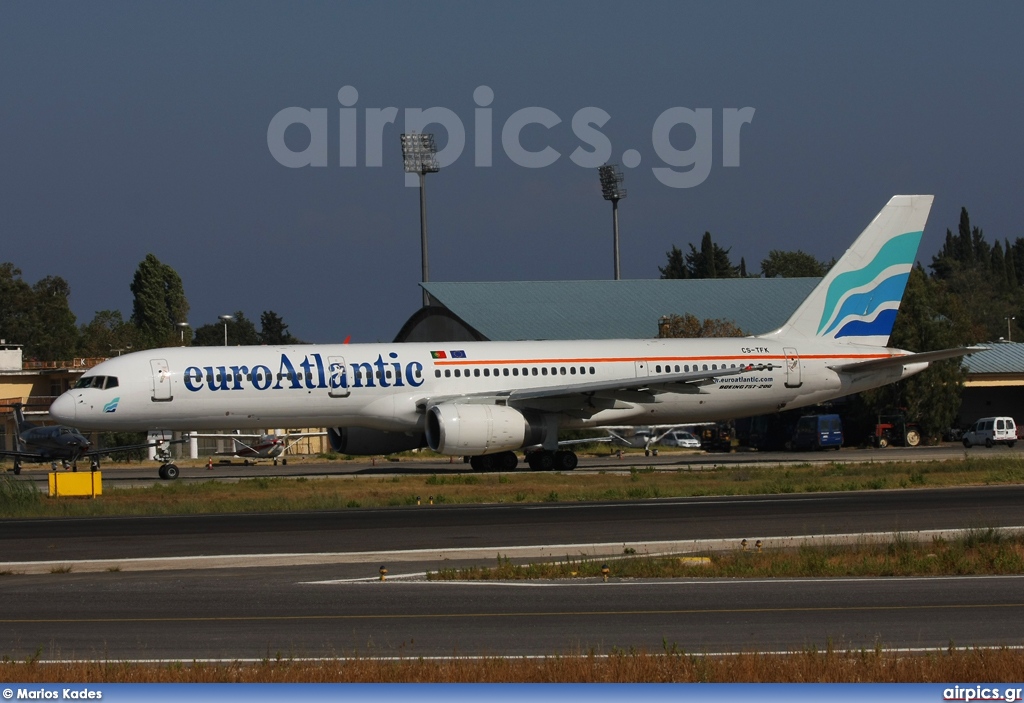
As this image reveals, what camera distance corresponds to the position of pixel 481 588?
15.7m

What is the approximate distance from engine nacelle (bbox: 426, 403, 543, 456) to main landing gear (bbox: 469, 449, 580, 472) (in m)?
1.53

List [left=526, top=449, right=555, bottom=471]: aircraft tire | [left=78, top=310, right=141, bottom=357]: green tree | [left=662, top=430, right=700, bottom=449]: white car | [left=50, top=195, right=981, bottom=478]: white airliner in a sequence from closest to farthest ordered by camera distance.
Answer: [left=50, top=195, right=981, bottom=478]: white airliner → [left=526, top=449, right=555, bottom=471]: aircraft tire → [left=662, top=430, right=700, bottom=449]: white car → [left=78, top=310, right=141, bottom=357]: green tree

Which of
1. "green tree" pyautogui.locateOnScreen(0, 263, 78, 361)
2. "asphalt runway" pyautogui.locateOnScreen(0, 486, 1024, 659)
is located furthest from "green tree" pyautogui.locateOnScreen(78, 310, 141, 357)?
"asphalt runway" pyautogui.locateOnScreen(0, 486, 1024, 659)

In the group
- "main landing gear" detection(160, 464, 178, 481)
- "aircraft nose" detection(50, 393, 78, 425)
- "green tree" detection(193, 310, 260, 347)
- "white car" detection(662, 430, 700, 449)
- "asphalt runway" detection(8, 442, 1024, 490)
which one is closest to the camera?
"aircraft nose" detection(50, 393, 78, 425)

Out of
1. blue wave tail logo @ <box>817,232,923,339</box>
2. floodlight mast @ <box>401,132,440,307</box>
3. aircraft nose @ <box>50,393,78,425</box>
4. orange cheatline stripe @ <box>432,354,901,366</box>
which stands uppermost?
floodlight mast @ <box>401,132,440,307</box>

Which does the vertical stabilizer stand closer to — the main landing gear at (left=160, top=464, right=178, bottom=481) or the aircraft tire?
the aircraft tire

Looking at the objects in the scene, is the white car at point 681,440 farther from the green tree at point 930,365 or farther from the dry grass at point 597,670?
the dry grass at point 597,670

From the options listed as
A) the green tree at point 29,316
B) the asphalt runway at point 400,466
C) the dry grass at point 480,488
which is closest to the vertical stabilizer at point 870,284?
the asphalt runway at point 400,466

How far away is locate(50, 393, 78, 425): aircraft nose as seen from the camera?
36.8 metres

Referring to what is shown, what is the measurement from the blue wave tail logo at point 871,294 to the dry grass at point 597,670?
35559 millimetres

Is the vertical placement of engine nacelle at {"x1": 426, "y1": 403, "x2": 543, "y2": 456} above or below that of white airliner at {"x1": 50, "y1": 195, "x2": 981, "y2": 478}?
below

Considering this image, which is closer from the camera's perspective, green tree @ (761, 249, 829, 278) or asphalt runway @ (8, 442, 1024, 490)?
asphalt runway @ (8, 442, 1024, 490)

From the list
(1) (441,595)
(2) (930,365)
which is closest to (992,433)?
(2) (930,365)

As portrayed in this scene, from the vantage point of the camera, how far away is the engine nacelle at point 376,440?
41.3 m
